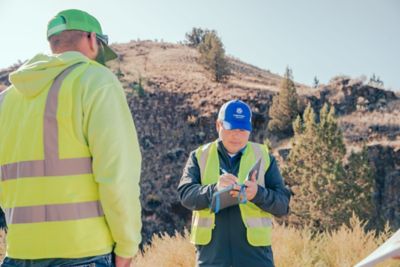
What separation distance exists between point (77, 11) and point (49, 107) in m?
0.50

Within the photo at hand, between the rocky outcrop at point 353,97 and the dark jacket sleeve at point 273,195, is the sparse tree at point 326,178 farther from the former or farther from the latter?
the dark jacket sleeve at point 273,195

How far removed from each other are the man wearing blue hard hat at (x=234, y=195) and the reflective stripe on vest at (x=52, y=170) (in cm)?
117

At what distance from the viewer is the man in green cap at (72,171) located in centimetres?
217

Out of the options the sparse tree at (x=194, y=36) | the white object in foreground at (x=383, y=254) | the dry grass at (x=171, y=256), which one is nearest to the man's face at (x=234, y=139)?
the white object in foreground at (x=383, y=254)

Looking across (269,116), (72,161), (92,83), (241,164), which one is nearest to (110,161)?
(72,161)

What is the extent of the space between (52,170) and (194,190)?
1.33 meters

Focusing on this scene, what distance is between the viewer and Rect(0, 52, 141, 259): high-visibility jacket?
217 cm

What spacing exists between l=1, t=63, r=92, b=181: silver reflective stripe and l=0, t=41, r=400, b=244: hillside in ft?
85.2

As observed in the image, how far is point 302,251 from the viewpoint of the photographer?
19.2 feet

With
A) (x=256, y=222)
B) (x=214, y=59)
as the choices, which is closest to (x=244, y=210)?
(x=256, y=222)

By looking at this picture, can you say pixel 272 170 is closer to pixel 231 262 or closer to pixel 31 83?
pixel 231 262

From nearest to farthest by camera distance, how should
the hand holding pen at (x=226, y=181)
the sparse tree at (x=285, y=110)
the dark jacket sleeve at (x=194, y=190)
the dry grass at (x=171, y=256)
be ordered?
1. the hand holding pen at (x=226, y=181)
2. the dark jacket sleeve at (x=194, y=190)
3. the dry grass at (x=171, y=256)
4. the sparse tree at (x=285, y=110)

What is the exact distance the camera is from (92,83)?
7.39 feet

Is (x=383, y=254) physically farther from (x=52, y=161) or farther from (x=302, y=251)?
(x=302, y=251)
